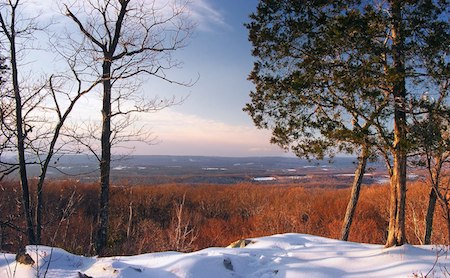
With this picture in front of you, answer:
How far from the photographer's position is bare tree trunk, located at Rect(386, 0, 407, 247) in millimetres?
6762

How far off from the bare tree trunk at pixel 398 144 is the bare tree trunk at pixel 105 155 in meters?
7.43

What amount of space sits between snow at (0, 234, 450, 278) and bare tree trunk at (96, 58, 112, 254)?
440cm

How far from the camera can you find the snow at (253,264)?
5.59m

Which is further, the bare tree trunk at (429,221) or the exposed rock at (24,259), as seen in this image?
the bare tree trunk at (429,221)

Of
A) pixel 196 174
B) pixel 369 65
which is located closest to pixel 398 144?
pixel 369 65

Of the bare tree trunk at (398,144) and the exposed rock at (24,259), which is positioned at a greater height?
the bare tree trunk at (398,144)

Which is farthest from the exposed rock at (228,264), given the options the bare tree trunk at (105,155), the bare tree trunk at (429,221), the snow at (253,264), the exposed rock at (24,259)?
the bare tree trunk at (429,221)

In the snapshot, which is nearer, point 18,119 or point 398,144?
point 398,144

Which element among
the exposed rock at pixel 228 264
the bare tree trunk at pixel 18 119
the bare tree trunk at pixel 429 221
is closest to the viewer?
the exposed rock at pixel 228 264

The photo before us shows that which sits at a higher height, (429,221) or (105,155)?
(105,155)

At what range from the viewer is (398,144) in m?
6.75

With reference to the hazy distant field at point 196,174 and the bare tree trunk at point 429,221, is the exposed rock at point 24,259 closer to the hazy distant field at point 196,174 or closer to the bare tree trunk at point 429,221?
the hazy distant field at point 196,174

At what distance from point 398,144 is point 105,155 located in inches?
307

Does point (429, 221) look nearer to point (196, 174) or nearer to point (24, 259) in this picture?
point (24, 259)
